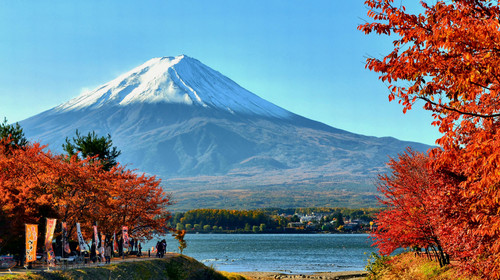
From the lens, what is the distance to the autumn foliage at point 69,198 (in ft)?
104

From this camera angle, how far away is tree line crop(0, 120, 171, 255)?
3170 cm

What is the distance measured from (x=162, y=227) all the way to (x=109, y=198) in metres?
6.76

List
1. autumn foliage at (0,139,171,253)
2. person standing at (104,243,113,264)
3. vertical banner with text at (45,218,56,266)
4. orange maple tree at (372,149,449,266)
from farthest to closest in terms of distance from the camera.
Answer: person standing at (104,243,113,264) → autumn foliage at (0,139,171,253) → orange maple tree at (372,149,449,266) → vertical banner with text at (45,218,56,266)

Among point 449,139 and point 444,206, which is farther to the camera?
point 444,206

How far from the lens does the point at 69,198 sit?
35156 mm

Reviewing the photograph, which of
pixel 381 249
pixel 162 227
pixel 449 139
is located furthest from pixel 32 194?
pixel 449 139

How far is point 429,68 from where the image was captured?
34.6 feet

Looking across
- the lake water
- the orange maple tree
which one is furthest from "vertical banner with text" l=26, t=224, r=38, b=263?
the lake water

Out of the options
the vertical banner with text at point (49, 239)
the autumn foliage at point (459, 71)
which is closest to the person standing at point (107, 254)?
the vertical banner with text at point (49, 239)

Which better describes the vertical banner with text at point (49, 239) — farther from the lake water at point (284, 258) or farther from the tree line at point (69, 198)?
the lake water at point (284, 258)

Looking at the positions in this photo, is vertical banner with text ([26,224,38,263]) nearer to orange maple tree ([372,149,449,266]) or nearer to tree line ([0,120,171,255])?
tree line ([0,120,171,255])

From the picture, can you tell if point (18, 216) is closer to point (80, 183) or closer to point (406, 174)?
point (80, 183)

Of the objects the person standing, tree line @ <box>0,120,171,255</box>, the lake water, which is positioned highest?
tree line @ <box>0,120,171,255</box>

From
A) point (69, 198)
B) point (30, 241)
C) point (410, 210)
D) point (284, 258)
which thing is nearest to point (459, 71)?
point (410, 210)
